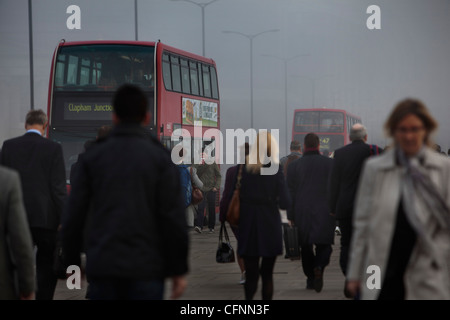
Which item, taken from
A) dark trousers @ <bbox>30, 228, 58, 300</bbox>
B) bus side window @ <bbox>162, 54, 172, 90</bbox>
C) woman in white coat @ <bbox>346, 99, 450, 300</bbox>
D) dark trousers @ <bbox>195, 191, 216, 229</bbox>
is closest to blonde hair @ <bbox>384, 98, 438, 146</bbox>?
woman in white coat @ <bbox>346, 99, 450, 300</bbox>

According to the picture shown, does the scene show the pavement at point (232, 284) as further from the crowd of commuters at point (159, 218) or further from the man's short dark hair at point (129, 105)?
the man's short dark hair at point (129, 105)

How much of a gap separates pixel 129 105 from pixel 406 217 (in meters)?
1.42

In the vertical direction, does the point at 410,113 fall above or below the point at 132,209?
above

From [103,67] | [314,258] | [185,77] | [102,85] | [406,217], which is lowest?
[314,258]

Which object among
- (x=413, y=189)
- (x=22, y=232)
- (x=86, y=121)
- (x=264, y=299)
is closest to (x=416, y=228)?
(x=413, y=189)

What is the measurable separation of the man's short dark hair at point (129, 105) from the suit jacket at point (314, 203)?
16.6ft

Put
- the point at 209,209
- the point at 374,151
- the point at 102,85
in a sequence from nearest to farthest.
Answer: the point at 374,151
the point at 102,85
the point at 209,209

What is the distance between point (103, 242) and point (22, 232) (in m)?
0.45

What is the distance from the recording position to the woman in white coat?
13.1ft

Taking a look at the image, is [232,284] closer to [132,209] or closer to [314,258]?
[314,258]

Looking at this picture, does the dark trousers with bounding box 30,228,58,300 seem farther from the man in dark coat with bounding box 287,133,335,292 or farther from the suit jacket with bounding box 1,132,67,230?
the man in dark coat with bounding box 287,133,335,292

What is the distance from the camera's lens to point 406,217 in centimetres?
404

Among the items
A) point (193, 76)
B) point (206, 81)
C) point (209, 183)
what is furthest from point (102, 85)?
point (206, 81)
